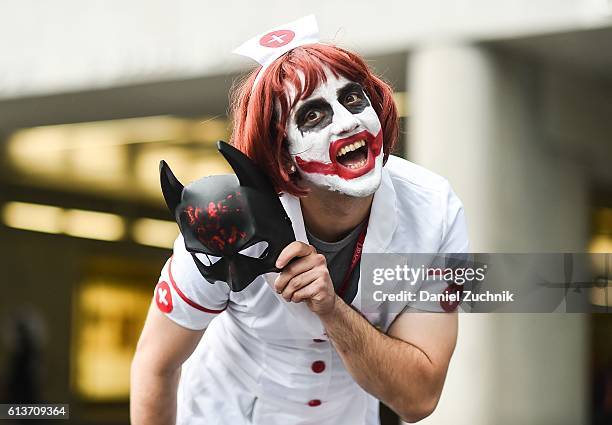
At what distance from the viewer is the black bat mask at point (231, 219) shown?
1.61 meters

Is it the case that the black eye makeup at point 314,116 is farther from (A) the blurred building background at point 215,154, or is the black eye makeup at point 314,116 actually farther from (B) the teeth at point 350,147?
(A) the blurred building background at point 215,154

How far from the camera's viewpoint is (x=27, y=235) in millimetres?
5238

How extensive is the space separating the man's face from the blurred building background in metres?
1.90

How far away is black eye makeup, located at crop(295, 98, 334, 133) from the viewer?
1.75 meters

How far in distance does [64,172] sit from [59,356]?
85 cm

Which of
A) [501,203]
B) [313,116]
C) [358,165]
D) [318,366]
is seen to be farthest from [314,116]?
[501,203]

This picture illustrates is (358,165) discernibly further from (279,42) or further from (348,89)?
(279,42)

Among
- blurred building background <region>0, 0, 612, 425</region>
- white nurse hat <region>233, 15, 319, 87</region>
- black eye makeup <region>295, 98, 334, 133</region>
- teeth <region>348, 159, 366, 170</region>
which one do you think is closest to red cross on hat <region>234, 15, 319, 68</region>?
white nurse hat <region>233, 15, 319, 87</region>

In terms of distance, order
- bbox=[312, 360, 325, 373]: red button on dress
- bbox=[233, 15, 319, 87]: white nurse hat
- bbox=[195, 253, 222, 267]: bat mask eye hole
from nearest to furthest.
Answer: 1. bbox=[195, 253, 222, 267]: bat mask eye hole
2. bbox=[233, 15, 319, 87]: white nurse hat
3. bbox=[312, 360, 325, 373]: red button on dress

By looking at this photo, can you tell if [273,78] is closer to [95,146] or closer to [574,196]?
[574,196]

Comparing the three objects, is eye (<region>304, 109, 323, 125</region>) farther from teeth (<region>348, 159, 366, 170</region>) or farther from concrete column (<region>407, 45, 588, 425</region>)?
concrete column (<region>407, 45, 588, 425</region>)

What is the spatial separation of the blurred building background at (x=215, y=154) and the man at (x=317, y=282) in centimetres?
172

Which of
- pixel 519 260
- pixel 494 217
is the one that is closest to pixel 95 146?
pixel 494 217

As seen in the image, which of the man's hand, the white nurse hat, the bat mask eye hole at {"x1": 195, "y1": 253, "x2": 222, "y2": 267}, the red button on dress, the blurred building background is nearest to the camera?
the man's hand
